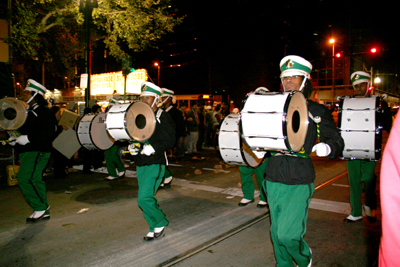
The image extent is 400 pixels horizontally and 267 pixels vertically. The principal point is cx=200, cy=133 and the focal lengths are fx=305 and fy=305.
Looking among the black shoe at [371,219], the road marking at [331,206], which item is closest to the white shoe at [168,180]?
the road marking at [331,206]

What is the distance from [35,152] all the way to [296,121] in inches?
171

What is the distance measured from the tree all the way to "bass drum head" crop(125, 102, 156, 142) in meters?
8.73

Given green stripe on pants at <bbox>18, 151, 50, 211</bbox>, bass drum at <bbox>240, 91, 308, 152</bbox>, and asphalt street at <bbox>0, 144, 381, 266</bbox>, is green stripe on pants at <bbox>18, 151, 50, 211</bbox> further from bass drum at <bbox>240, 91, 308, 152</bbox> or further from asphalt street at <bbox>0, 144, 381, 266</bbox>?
bass drum at <bbox>240, 91, 308, 152</bbox>

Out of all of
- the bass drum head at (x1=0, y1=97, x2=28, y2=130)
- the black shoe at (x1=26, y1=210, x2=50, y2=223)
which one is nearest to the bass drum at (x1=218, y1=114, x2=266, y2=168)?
the black shoe at (x1=26, y1=210, x2=50, y2=223)

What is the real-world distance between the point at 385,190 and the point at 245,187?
17.0 ft

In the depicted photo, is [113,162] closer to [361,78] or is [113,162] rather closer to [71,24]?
[361,78]

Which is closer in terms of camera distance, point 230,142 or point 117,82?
point 230,142

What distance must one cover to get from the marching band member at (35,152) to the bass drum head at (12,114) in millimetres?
173

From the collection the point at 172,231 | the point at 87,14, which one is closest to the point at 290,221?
the point at 172,231

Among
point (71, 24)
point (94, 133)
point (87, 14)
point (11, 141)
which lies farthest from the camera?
point (71, 24)

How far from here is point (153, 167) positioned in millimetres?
4227

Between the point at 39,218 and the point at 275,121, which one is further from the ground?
the point at 275,121

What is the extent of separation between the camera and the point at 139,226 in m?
4.94

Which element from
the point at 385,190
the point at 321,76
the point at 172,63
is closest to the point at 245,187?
the point at 385,190
